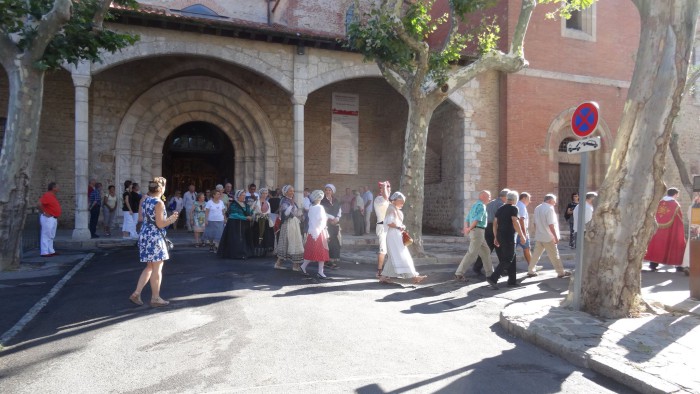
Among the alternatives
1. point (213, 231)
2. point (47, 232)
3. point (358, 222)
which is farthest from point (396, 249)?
point (358, 222)

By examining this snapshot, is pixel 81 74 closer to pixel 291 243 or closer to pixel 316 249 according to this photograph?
pixel 291 243

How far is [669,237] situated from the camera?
950 cm

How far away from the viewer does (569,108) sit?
54.5ft

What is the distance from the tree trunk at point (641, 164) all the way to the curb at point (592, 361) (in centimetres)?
123

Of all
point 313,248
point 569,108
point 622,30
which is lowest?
point 313,248

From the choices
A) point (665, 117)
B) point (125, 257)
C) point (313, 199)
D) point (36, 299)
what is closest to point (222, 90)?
point (125, 257)

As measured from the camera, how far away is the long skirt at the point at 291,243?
8734 mm

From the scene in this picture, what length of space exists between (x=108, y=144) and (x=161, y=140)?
152 centimetres

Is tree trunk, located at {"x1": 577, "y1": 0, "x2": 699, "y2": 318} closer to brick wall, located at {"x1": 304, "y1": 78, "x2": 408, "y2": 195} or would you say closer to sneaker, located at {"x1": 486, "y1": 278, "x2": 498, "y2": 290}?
sneaker, located at {"x1": 486, "y1": 278, "x2": 498, "y2": 290}

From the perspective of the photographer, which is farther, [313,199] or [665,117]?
[313,199]

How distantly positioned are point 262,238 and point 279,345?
654 cm

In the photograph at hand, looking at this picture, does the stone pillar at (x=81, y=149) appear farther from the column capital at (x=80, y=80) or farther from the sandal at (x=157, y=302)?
the sandal at (x=157, y=302)

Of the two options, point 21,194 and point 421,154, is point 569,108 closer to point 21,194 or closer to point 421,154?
point 421,154

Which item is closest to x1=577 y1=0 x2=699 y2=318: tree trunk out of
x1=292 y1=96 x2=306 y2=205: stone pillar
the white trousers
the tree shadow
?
the tree shadow
